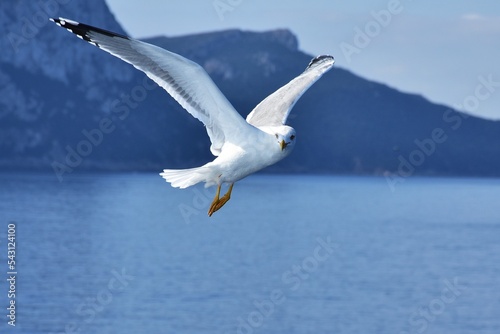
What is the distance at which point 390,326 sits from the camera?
67.2 m

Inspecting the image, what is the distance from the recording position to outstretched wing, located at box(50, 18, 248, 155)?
1033 cm

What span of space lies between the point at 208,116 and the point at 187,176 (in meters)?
0.74

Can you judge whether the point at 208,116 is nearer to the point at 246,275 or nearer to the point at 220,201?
the point at 220,201

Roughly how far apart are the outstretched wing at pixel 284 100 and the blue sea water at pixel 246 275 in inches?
1986

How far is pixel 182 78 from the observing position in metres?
10.7

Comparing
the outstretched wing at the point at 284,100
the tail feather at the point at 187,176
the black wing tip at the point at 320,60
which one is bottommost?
the black wing tip at the point at 320,60

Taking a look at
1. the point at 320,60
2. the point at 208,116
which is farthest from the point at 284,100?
the point at 208,116

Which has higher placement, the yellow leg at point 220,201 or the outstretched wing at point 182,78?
the outstretched wing at point 182,78

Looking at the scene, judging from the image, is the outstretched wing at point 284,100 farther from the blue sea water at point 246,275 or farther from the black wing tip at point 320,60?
the blue sea water at point 246,275

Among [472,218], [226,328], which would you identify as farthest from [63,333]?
[472,218]

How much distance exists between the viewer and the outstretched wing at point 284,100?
1229 cm

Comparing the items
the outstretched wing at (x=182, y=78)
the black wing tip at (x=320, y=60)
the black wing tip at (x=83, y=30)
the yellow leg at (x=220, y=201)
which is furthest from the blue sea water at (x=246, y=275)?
the black wing tip at (x=83, y=30)

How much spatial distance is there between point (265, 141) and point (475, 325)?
60.9 metres

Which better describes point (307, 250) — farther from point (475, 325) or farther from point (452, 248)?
point (475, 325)
